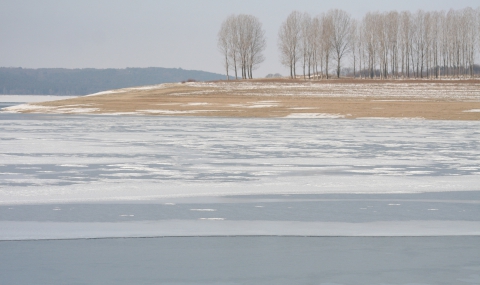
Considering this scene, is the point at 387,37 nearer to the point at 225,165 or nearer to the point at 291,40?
the point at 291,40

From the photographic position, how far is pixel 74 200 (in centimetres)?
937

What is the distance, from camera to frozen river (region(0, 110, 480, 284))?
5789mm

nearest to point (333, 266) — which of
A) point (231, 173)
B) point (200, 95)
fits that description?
point (231, 173)

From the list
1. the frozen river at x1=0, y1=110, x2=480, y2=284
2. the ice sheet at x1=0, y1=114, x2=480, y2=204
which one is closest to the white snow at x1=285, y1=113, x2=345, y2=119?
the ice sheet at x1=0, y1=114, x2=480, y2=204

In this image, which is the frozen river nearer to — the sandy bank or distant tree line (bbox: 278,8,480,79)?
the sandy bank

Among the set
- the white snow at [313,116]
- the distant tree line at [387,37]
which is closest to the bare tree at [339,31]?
the distant tree line at [387,37]

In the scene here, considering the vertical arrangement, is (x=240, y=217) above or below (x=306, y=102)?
above

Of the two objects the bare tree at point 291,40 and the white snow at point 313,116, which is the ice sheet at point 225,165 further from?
the bare tree at point 291,40

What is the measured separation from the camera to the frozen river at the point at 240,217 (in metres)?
5.79

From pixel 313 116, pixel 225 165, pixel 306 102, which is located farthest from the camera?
pixel 306 102

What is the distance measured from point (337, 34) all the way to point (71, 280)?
92949 mm

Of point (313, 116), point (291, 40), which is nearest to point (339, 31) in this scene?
point (291, 40)

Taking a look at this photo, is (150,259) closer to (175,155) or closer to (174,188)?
Answer: (174,188)

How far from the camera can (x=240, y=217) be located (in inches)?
323
